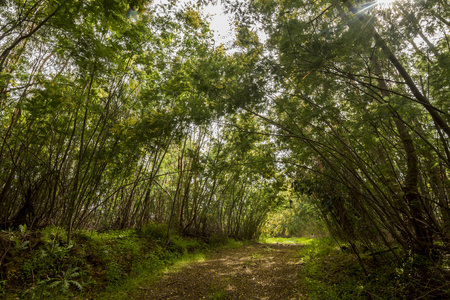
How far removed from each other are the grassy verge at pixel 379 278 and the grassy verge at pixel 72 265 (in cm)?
268

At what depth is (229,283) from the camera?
3.28 m

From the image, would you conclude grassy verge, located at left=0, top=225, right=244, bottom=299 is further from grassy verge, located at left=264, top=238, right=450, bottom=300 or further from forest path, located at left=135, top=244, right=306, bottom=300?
grassy verge, located at left=264, top=238, right=450, bottom=300

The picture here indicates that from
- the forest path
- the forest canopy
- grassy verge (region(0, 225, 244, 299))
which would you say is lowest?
the forest path

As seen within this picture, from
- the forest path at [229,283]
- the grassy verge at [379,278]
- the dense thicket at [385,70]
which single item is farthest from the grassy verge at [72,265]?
the dense thicket at [385,70]

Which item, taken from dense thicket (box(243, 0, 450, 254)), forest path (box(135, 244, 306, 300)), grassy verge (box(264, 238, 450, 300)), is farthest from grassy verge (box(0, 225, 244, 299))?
dense thicket (box(243, 0, 450, 254))

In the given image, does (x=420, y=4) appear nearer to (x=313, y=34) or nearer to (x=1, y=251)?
(x=313, y=34)

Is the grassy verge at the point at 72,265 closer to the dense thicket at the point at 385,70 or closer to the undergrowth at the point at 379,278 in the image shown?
the undergrowth at the point at 379,278

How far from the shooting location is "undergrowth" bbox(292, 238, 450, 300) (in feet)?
6.95

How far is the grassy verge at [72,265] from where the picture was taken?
2482mm

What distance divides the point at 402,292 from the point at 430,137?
1.81 metres

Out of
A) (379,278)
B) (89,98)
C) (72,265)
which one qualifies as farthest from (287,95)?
(72,265)

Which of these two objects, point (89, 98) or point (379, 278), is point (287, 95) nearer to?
point (379, 278)

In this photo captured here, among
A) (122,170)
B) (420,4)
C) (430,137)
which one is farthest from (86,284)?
(420,4)

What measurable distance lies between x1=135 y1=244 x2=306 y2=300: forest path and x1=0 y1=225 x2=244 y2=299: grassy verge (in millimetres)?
386
